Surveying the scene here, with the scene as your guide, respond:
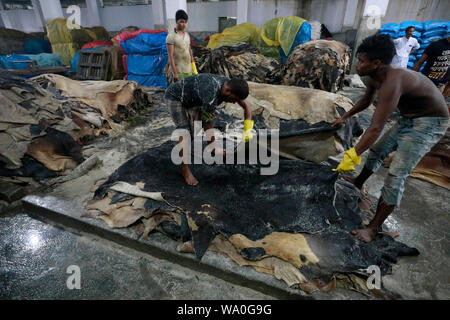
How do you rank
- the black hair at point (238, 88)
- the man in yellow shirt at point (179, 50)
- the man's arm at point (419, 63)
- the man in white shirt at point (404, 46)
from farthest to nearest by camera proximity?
the man in white shirt at point (404, 46) < the man's arm at point (419, 63) < the man in yellow shirt at point (179, 50) < the black hair at point (238, 88)

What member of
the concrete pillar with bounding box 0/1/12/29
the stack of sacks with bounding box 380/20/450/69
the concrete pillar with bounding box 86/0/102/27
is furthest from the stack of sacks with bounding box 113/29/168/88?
the concrete pillar with bounding box 0/1/12/29

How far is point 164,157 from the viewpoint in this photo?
9.10ft

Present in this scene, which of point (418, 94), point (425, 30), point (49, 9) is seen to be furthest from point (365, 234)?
point (49, 9)

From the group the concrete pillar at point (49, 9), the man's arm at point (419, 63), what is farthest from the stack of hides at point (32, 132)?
the concrete pillar at point (49, 9)

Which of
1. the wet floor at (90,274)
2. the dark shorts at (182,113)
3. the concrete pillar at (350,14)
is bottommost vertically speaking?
the wet floor at (90,274)

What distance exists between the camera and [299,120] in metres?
3.12

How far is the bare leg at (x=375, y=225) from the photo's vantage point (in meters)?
1.80

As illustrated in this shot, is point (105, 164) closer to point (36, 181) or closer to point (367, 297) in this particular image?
point (36, 181)

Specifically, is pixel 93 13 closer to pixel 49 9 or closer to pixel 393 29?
pixel 49 9

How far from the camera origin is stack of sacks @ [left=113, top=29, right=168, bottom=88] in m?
6.30

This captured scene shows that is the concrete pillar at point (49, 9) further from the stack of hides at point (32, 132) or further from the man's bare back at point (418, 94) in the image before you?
the man's bare back at point (418, 94)

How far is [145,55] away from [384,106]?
6527mm

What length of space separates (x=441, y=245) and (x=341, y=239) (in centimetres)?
91

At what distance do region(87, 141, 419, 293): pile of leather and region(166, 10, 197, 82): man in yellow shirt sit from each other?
217 centimetres
